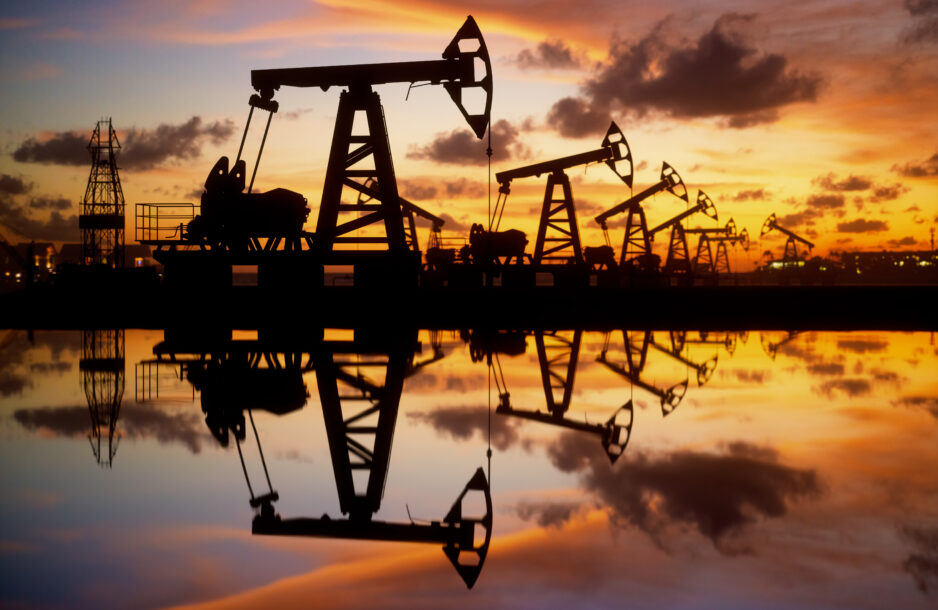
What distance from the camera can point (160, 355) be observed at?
14.6m

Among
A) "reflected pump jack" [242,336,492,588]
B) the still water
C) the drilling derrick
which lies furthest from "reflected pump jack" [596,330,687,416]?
the drilling derrick

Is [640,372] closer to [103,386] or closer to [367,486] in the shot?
[103,386]

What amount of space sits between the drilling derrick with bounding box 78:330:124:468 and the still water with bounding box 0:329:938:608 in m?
0.06

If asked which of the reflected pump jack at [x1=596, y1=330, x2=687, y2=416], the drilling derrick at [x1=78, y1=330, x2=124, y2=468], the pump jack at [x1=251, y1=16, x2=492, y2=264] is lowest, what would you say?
the drilling derrick at [x1=78, y1=330, x2=124, y2=468]

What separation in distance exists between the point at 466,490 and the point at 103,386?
7.10m

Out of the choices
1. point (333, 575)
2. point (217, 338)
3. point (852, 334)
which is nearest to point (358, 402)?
point (333, 575)

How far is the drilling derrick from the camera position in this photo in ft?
23.0

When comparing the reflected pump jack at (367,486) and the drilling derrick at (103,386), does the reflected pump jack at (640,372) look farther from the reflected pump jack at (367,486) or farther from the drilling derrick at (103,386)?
the drilling derrick at (103,386)

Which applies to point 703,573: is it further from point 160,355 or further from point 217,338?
point 217,338

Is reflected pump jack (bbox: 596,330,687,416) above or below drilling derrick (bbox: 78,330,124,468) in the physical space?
above

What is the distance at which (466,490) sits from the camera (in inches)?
209

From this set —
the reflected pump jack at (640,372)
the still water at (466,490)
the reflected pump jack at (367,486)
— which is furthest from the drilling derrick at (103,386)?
the reflected pump jack at (640,372)

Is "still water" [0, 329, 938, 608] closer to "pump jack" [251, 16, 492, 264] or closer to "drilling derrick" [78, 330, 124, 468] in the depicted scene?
"drilling derrick" [78, 330, 124, 468]

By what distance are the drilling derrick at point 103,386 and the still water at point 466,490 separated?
58 millimetres
